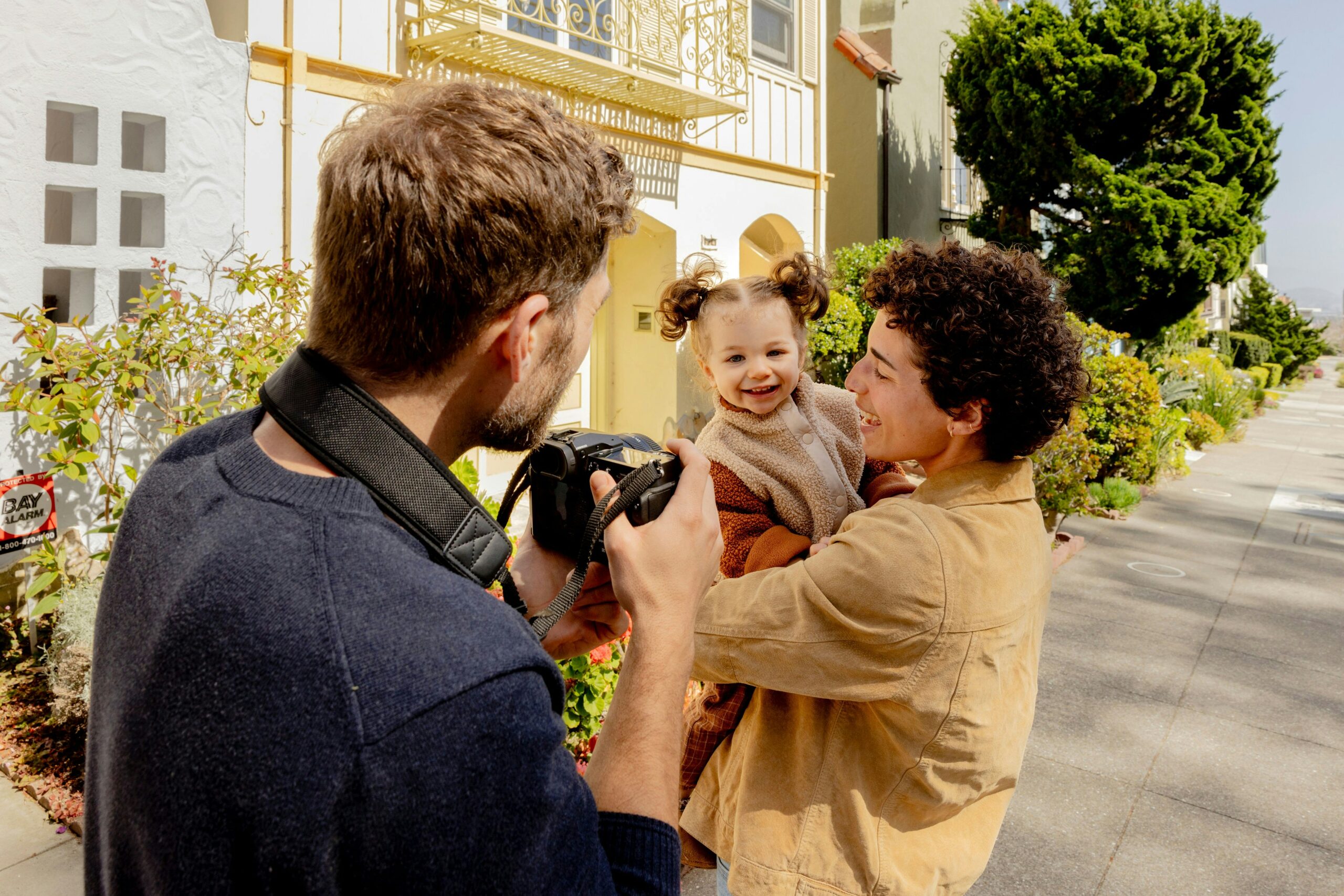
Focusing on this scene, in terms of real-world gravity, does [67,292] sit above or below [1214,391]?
below

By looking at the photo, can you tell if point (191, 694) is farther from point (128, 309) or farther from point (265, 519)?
point (128, 309)

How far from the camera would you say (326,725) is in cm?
77

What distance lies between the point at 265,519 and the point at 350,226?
35cm

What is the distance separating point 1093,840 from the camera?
3535 millimetres

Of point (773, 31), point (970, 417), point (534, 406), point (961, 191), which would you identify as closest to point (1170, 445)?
point (773, 31)

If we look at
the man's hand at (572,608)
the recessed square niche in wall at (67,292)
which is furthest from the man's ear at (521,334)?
the recessed square niche in wall at (67,292)

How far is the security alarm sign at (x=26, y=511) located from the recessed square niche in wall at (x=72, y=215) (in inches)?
47.9

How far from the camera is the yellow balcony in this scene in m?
6.43

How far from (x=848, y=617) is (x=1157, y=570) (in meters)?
6.90

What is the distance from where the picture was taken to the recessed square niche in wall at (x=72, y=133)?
14.4 feet

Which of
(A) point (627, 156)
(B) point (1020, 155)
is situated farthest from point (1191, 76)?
(A) point (627, 156)

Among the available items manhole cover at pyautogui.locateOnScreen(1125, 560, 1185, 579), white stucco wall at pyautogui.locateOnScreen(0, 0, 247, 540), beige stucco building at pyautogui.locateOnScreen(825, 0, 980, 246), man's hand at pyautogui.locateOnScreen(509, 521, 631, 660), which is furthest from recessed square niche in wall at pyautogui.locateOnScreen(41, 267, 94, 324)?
beige stucco building at pyautogui.locateOnScreen(825, 0, 980, 246)

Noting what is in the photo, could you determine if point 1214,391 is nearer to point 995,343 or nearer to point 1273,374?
point 1273,374

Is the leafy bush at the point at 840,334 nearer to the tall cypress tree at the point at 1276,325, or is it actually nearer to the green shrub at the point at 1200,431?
the green shrub at the point at 1200,431
